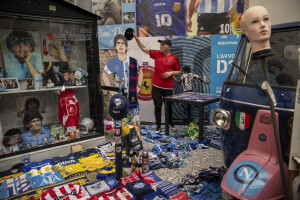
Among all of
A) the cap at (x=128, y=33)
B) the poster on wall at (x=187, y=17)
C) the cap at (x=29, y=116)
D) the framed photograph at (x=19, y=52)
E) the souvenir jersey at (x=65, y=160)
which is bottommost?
the souvenir jersey at (x=65, y=160)

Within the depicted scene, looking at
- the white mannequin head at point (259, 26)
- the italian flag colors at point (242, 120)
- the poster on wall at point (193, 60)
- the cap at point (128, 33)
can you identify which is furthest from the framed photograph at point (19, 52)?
the white mannequin head at point (259, 26)

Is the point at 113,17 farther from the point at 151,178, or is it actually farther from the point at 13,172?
the point at 151,178

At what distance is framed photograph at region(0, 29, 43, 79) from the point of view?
10.7 ft

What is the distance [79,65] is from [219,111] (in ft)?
8.56

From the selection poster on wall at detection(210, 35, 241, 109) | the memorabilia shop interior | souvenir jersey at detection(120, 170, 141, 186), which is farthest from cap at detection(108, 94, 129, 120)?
poster on wall at detection(210, 35, 241, 109)

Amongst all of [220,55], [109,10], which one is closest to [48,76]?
[109,10]

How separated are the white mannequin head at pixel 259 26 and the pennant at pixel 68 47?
302 cm

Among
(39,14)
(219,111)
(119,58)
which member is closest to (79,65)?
(119,58)

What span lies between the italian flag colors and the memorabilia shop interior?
1 cm

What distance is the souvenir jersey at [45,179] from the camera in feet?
9.12

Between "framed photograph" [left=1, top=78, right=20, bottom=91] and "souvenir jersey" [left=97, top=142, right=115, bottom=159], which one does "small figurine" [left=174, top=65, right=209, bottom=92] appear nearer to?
"souvenir jersey" [left=97, top=142, right=115, bottom=159]

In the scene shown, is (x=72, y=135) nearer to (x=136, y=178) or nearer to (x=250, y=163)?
(x=136, y=178)

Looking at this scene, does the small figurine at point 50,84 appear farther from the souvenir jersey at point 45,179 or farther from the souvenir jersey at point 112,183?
the souvenir jersey at point 112,183

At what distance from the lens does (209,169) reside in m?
2.98
